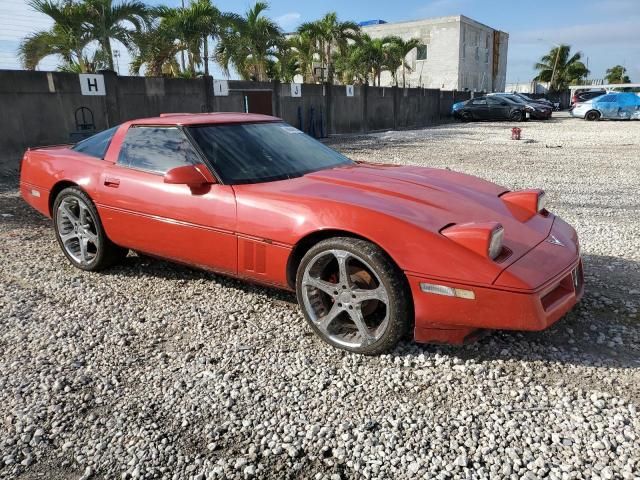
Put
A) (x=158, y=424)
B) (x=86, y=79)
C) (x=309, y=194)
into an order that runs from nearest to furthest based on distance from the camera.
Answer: (x=158, y=424)
(x=309, y=194)
(x=86, y=79)

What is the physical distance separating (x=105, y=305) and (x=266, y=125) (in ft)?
6.01

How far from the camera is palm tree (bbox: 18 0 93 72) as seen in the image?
1564 cm

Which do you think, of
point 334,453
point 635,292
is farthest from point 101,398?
point 635,292

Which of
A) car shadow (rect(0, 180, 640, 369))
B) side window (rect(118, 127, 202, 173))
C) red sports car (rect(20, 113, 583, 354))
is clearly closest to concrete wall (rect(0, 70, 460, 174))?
side window (rect(118, 127, 202, 173))

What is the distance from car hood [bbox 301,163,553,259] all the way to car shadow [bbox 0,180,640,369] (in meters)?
0.62

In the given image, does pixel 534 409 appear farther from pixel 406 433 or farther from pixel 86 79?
pixel 86 79

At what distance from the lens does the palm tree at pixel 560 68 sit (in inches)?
2540

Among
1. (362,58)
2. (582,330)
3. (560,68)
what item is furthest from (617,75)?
(582,330)

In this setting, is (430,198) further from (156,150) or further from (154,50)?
(154,50)

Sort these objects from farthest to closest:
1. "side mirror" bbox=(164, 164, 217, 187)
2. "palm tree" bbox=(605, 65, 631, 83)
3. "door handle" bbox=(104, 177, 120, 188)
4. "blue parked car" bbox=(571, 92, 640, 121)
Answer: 1. "palm tree" bbox=(605, 65, 631, 83)
2. "blue parked car" bbox=(571, 92, 640, 121)
3. "door handle" bbox=(104, 177, 120, 188)
4. "side mirror" bbox=(164, 164, 217, 187)

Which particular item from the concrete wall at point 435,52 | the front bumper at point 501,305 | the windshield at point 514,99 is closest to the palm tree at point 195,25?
the windshield at point 514,99

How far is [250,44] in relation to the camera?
22453 millimetres

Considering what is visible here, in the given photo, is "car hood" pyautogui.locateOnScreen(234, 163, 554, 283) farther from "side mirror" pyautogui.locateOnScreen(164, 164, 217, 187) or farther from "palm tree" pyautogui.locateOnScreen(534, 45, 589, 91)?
"palm tree" pyautogui.locateOnScreen(534, 45, 589, 91)

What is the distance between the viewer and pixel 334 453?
7.18ft
